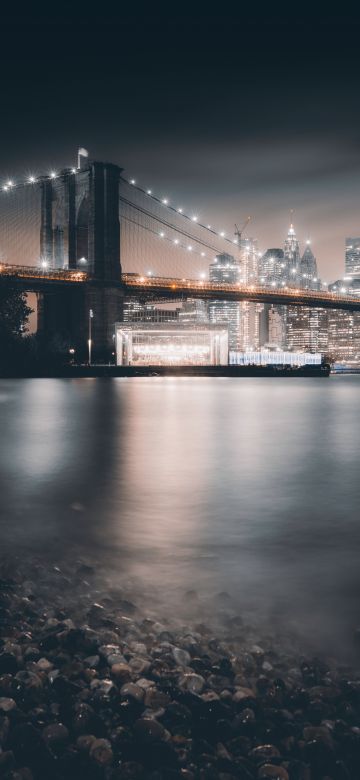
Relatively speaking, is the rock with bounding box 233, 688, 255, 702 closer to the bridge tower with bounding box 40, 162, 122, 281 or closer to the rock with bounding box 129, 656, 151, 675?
the rock with bounding box 129, 656, 151, 675

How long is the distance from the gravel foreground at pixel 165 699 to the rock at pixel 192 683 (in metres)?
0.01

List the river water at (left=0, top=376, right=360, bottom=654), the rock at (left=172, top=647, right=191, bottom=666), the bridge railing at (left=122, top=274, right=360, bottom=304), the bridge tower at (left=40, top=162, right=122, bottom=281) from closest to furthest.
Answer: the rock at (left=172, top=647, right=191, bottom=666) < the river water at (left=0, top=376, right=360, bottom=654) < the bridge railing at (left=122, top=274, right=360, bottom=304) < the bridge tower at (left=40, top=162, right=122, bottom=281)

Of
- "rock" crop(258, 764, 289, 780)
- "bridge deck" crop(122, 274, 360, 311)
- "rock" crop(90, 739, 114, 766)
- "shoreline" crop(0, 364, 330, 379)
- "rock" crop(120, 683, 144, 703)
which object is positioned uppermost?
"bridge deck" crop(122, 274, 360, 311)

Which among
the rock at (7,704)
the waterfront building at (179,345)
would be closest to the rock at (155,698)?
the rock at (7,704)

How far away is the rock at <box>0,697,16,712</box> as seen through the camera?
382 cm

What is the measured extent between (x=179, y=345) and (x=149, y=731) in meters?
103

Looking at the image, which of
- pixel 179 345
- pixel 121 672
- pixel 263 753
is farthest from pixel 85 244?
pixel 263 753

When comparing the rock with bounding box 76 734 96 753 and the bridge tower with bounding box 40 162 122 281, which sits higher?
the bridge tower with bounding box 40 162 122 281

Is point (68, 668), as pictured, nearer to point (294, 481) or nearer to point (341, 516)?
point (341, 516)

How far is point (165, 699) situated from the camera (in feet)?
13.1

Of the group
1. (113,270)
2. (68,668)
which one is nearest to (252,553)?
(68,668)

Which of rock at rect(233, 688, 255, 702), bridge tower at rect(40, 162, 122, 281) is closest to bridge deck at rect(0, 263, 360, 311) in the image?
bridge tower at rect(40, 162, 122, 281)

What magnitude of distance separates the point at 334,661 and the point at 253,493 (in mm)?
7136

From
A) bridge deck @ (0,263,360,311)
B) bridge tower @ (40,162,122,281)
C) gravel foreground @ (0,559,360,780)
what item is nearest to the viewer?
gravel foreground @ (0,559,360,780)
